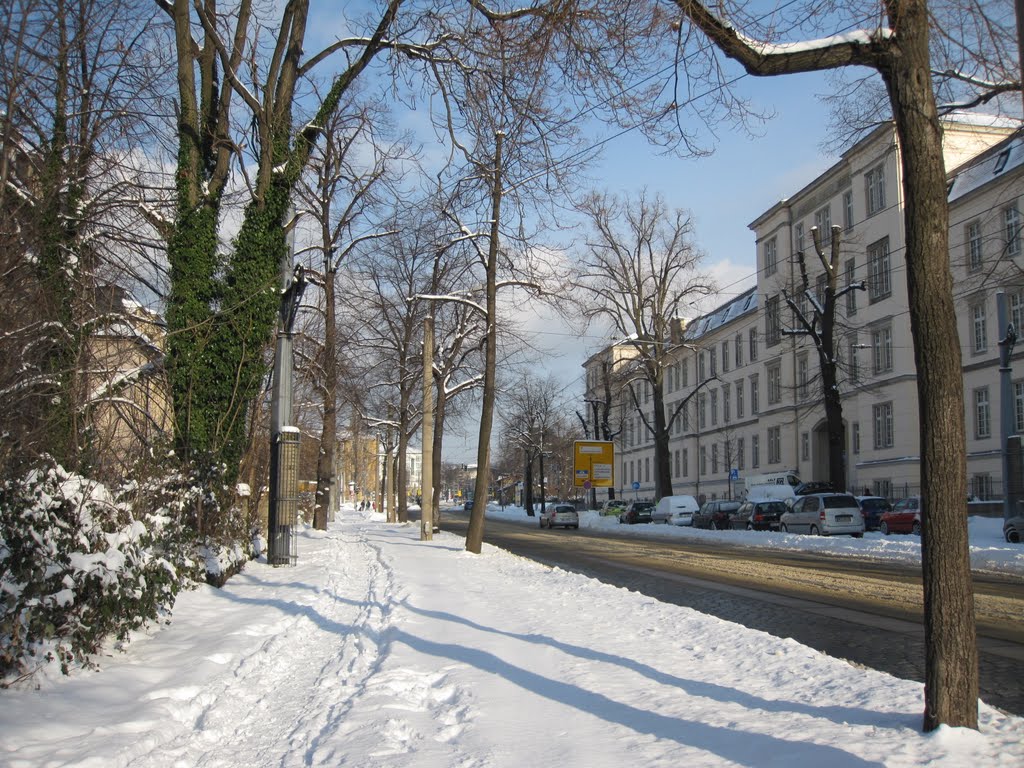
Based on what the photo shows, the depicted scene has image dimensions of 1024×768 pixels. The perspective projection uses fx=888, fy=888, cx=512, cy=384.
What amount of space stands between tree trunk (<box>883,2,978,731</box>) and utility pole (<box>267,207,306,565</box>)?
13316 mm

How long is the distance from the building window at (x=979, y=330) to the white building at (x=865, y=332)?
0.22 feet

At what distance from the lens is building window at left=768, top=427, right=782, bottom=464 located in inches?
2493

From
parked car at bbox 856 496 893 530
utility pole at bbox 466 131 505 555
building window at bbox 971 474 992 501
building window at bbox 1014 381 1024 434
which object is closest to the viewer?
utility pole at bbox 466 131 505 555

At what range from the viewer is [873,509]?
38250 millimetres

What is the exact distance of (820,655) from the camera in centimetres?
826

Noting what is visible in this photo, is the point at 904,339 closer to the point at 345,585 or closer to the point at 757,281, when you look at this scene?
the point at 757,281

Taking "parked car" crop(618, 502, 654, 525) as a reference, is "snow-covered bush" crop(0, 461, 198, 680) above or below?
above

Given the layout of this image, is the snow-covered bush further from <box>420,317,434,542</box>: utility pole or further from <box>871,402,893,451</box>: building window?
<box>871,402,893,451</box>: building window

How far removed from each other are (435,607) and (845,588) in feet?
26.3

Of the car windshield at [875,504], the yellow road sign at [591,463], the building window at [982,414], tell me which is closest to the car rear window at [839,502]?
the car windshield at [875,504]

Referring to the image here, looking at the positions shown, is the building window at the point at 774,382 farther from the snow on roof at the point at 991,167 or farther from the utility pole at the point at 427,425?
the utility pole at the point at 427,425

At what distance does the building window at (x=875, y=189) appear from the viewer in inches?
1850

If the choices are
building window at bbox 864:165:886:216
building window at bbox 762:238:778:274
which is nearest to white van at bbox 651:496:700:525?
building window at bbox 864:165:886:216

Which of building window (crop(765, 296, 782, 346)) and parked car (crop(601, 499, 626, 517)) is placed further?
parked car (crop(601, 499, 626, 517))
